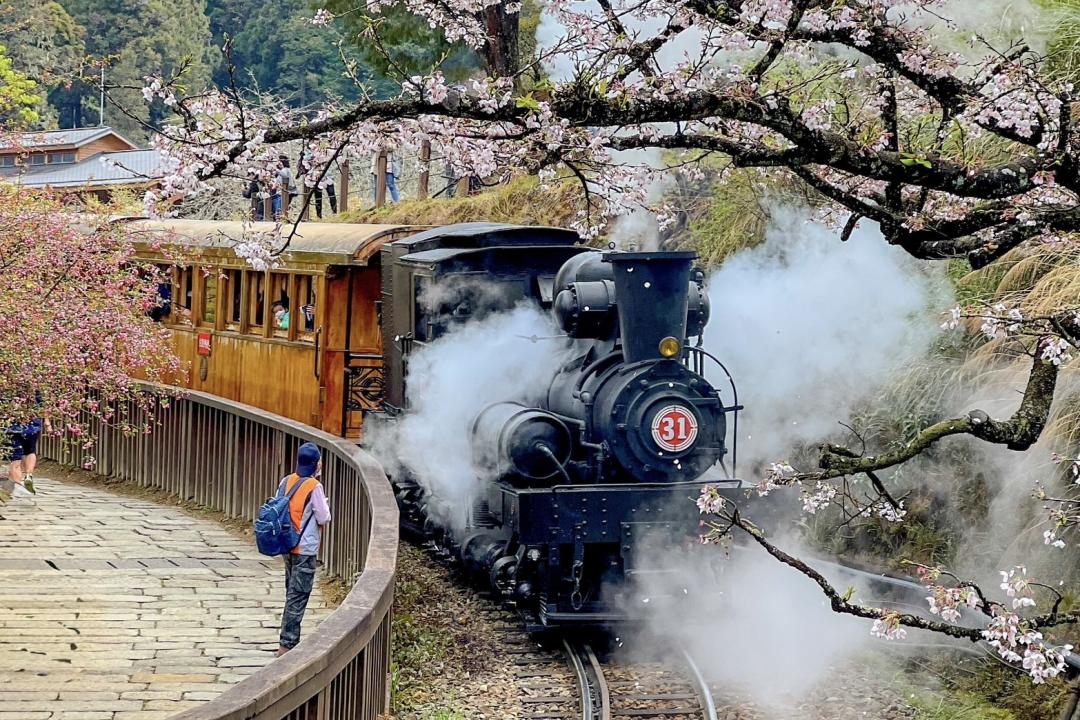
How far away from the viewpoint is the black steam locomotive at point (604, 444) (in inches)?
373

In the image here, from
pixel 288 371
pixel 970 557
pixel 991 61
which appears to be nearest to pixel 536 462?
pixel 970 557

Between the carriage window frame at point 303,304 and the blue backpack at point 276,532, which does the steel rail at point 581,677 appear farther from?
the carriage window frame at point 303,304

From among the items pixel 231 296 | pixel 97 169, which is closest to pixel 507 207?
pixel 231 296

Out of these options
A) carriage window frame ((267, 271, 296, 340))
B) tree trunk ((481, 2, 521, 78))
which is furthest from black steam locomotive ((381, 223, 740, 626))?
tree trunk ((481, 2, 521, 78))

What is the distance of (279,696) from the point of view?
4859mm

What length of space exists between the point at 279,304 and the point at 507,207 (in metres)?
6.08

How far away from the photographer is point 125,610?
998 cm

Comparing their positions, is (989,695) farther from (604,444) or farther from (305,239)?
(305,239)

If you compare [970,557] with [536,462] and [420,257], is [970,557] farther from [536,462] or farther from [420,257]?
[420,257]

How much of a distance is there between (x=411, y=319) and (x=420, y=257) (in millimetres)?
569

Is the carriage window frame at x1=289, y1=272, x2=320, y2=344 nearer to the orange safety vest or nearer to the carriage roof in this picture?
the carriage roof

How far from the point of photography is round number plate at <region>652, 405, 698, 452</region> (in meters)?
9.53

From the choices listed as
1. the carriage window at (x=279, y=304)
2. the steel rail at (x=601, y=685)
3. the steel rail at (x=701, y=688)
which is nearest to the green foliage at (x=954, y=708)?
the steel rail at (x=701, y=688)

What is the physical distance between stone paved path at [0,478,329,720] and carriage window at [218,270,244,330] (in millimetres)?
2803
